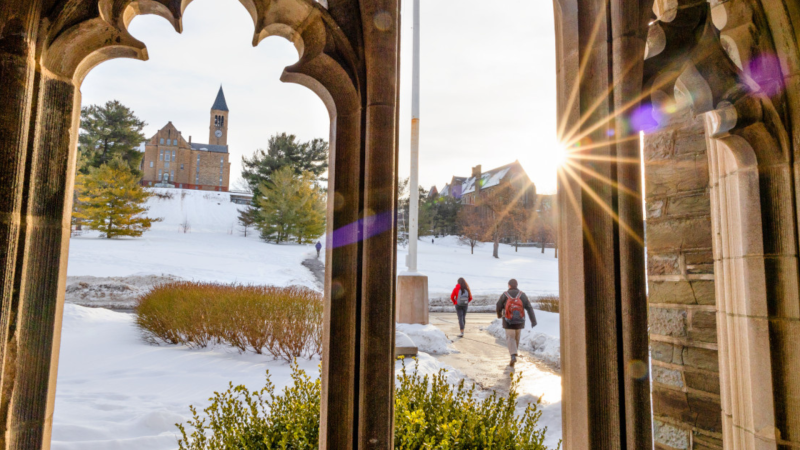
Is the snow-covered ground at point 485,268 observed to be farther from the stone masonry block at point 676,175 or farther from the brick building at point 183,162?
the brick building at point 183,162

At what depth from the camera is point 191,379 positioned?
5.37 metres

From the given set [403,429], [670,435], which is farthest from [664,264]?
[403,429]

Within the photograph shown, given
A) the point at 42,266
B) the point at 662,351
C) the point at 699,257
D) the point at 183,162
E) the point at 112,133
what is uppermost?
the point at 183,162

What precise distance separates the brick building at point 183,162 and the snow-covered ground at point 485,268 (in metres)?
33.5

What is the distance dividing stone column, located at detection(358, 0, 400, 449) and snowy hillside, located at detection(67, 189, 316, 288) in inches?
590

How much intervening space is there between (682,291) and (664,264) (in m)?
0.19

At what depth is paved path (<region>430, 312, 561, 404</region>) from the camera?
5.75 metres

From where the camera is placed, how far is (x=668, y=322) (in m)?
2.76

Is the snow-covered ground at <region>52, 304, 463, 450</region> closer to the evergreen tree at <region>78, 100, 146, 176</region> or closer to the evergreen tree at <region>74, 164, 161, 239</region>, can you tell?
the evergreen tree at <region>74, 164, 161, 239</region>

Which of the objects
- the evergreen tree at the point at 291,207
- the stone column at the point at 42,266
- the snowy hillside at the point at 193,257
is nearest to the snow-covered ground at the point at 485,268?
the evergreen tree at the point at 291,207

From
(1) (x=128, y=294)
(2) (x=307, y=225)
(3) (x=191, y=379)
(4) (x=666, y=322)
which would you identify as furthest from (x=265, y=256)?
(4) (x=666, y=322)

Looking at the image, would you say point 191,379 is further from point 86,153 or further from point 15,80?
point 86,153

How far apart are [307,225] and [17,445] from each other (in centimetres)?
2418

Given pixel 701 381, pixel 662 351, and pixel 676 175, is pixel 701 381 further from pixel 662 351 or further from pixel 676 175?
pixel 676 175
